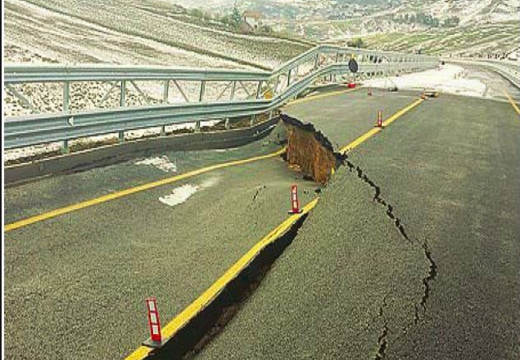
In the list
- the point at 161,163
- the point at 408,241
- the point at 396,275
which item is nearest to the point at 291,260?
the point at 396,275

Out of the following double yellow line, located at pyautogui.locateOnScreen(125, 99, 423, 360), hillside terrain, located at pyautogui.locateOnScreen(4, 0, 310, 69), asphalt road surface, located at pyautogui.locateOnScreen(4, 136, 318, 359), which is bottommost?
asphalt road surface, located at pyautogui.locateOnScreen(4, 136, 318, 359)

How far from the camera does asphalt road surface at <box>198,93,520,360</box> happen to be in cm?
447

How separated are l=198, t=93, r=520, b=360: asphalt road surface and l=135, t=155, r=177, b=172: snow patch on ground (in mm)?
2967

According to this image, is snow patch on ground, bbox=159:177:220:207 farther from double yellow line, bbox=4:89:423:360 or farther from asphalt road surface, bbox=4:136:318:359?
double yellow line, bbox=4:89:423:360

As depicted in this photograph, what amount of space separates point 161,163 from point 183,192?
5.92 feet

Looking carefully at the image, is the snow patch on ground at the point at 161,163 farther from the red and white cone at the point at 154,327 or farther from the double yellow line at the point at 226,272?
the red and white cone at the point at 154,327

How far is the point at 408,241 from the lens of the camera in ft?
21.0

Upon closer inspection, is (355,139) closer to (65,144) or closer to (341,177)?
(341,177)

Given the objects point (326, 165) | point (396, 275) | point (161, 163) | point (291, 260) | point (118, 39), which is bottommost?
point (161, 163)

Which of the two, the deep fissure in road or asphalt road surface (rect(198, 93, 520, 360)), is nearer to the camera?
asphalt road surface (rect(198, 93, 520, 360))

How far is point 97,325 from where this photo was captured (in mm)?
4715

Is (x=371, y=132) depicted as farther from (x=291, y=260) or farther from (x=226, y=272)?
(x=226, y=272)

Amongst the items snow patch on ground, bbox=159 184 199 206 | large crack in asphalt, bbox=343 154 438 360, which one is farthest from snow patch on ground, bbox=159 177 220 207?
large crack in asphalt, bbox=343 154 438 360

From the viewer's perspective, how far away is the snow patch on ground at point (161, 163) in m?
10.1
